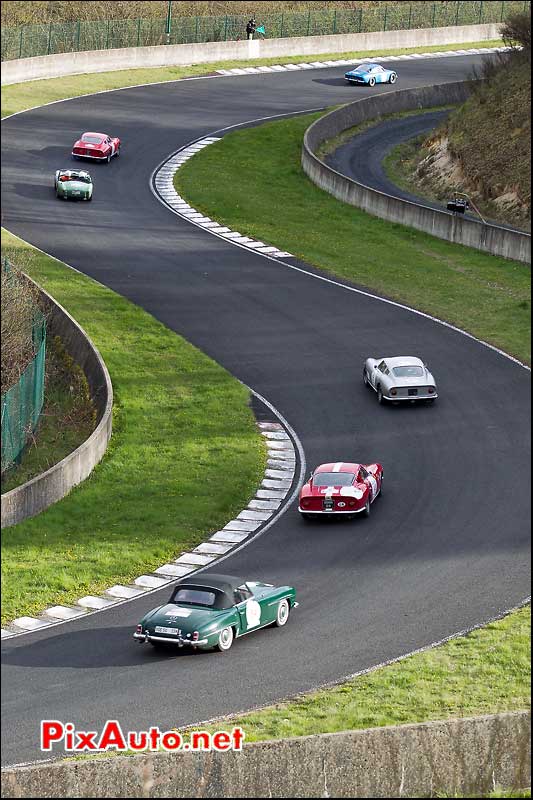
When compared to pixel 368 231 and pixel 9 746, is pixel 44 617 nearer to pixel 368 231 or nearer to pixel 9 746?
pixel 9 746

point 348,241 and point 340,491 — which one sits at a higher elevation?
point 348,241

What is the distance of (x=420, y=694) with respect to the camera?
2316 centimetres

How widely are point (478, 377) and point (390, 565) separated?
53.2 ft

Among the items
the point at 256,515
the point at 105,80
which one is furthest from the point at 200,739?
the point at 105,80

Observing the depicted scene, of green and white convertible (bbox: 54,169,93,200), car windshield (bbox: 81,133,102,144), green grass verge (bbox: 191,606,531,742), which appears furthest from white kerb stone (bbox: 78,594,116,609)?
car windshield (bbox: 81,133,102,144)

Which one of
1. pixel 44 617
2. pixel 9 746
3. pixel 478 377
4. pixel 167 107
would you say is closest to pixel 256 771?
pixel 9 746

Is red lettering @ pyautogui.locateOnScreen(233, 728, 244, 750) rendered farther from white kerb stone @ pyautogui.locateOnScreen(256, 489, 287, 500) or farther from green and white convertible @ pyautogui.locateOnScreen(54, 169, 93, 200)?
green and white convertible @ pyautogui.locateOnScreen(54, 169, 93, 200)

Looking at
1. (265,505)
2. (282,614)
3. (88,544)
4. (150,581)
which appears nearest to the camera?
(282,614)

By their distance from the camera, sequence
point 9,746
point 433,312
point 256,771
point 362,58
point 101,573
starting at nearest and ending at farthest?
point 256,771
point 9,746
point 101,573
point 433,312
point 362,58

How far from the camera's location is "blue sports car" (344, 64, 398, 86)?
318 ft

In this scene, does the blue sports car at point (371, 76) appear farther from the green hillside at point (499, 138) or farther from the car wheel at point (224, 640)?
the car wheel at point (224, 640)

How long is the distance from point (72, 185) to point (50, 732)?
50.6m

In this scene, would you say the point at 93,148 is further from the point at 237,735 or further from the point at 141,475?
the point at 237,735

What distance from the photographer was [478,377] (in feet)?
154
